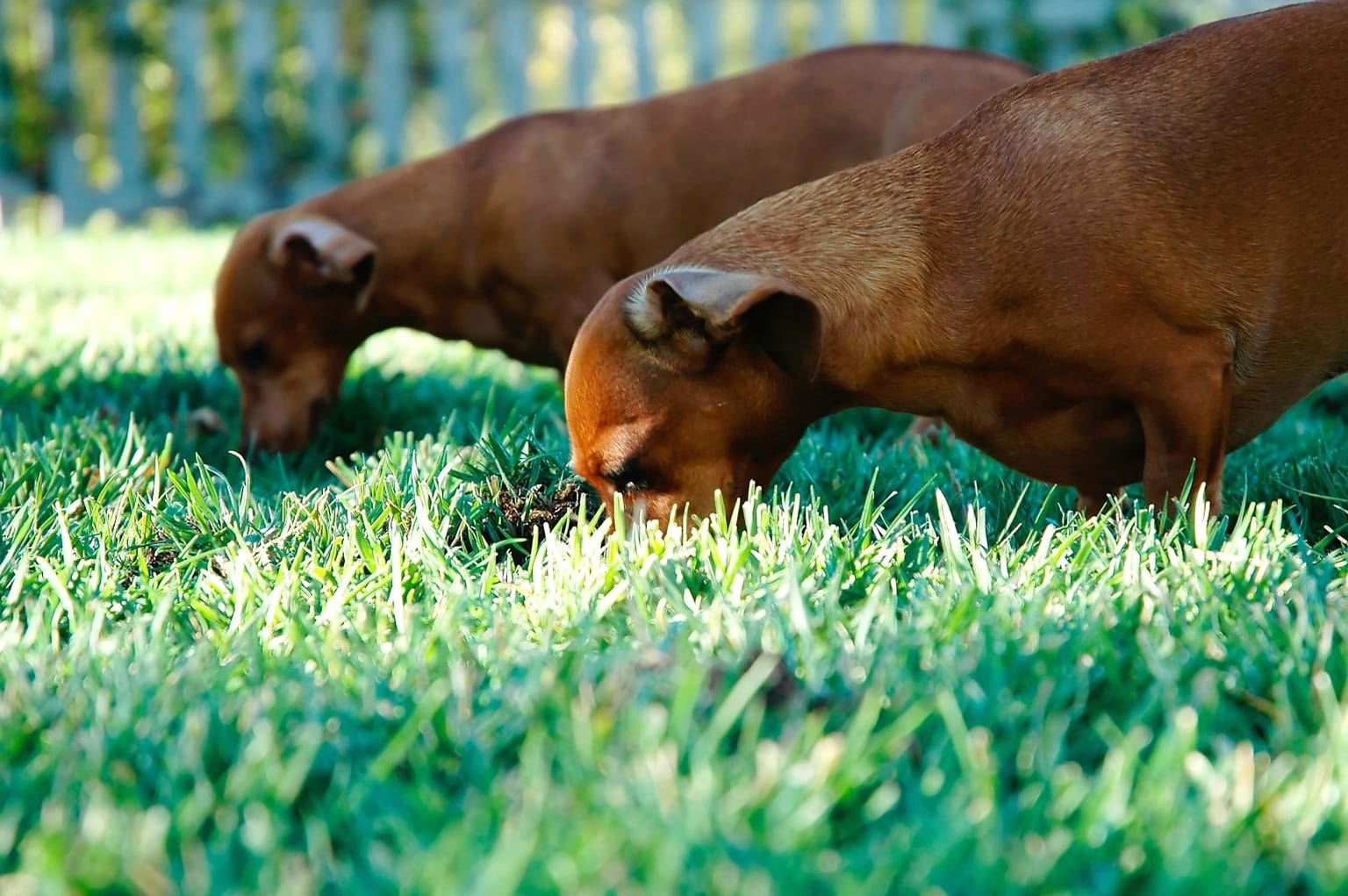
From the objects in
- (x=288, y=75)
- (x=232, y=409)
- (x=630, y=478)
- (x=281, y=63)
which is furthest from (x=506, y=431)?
(x=281, y=63)

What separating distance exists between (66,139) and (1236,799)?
10.7m

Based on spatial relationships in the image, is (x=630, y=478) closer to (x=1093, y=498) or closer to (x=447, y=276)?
(x=1093, y=498)

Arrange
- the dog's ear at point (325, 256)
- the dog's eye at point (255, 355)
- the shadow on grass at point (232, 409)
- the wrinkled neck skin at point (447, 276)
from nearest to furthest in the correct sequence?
the shadow on grass at point (232, 409) → the dog's ear at point (325, 256) → the dog's eye at point (255, 355) → the wrinkled neck skin at point (447, 276)

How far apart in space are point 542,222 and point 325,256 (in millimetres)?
700

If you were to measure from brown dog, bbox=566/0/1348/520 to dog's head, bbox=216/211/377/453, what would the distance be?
195cm

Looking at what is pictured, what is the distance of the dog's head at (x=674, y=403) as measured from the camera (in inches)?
111

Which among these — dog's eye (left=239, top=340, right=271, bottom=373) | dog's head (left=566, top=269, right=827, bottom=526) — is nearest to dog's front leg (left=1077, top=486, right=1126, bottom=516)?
dog's head (left=566, top=269, right=827, bottom=526)

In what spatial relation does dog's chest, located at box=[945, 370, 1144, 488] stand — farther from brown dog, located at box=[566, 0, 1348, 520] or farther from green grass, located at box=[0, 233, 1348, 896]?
green grass, located at box=[0, 233, 1348, 896]

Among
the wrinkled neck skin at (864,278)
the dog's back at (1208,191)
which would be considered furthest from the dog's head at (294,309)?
the dog's back at (1208,191)

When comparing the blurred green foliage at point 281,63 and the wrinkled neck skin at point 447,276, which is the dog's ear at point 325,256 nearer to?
the wrinkled neck skin at point 447,276

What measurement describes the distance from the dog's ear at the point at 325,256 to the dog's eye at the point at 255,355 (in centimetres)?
24

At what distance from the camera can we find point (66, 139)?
10680 mm

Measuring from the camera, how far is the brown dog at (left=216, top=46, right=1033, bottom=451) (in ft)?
15.6

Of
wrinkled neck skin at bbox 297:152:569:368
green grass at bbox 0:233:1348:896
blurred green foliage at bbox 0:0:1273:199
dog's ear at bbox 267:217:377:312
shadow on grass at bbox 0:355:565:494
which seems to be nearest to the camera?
green grass at bbox 0:233:1348:896
